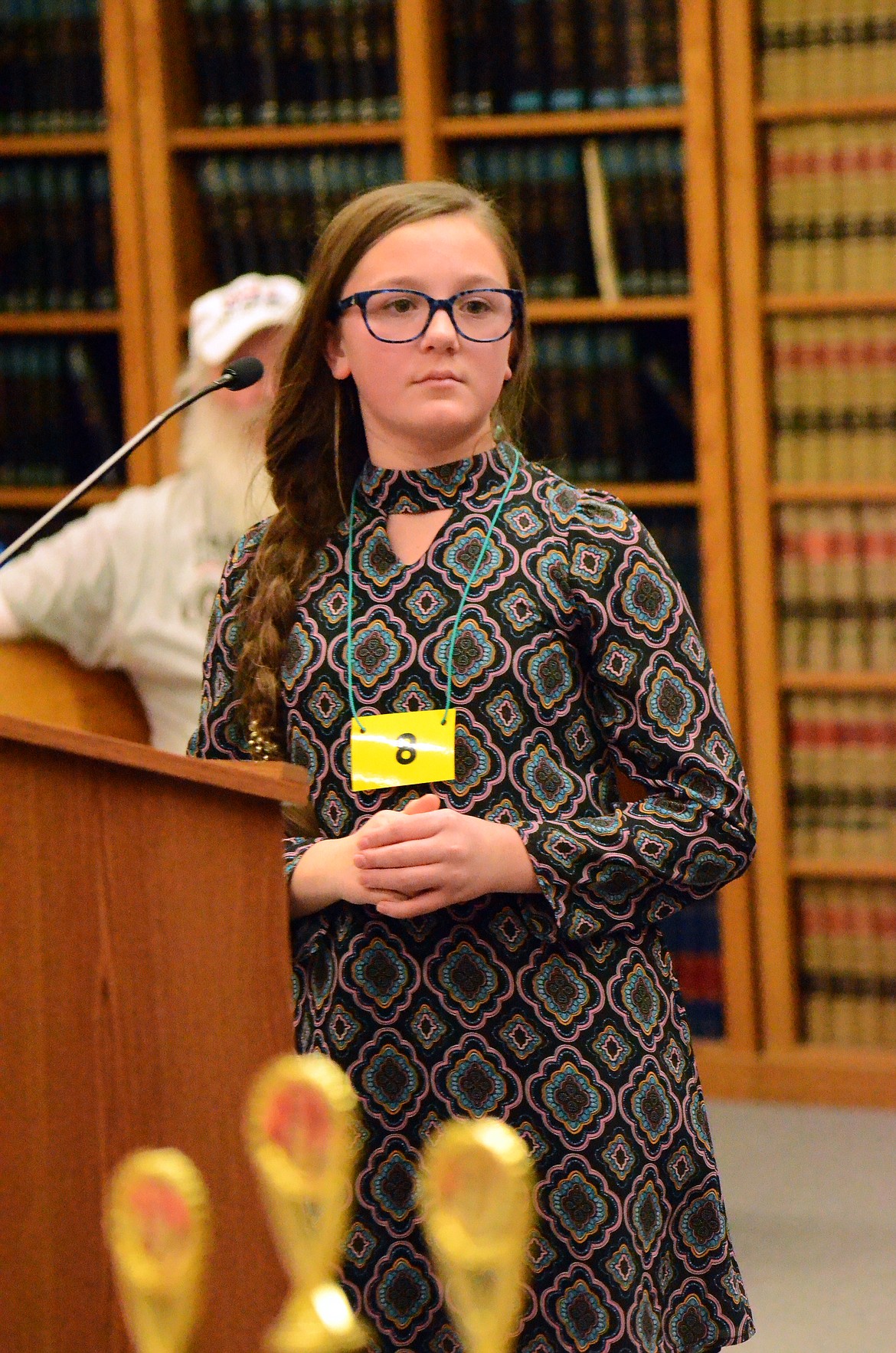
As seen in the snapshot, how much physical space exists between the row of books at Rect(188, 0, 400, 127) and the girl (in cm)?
245

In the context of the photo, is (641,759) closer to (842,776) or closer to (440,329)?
(440,329)

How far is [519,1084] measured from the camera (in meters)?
1.30

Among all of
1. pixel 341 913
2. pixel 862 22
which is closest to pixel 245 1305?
pixel 341 913

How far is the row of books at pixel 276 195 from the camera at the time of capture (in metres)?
3.72

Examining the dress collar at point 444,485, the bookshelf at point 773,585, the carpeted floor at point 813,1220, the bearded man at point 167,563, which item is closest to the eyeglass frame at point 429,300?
the dress collar at point 444,485

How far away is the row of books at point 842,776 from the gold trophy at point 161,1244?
304cm

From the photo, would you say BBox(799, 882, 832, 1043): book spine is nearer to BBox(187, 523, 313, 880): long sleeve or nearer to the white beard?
the white beard

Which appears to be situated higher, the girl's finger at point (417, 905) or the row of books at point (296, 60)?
the row of books at point (296, 60)

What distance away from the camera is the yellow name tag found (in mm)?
1310

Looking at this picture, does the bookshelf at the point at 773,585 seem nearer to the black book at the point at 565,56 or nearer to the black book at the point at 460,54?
the black book at the point at 565,56

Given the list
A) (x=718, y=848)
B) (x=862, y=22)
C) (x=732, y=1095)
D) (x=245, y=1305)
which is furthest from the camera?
(x=732, y=1095)

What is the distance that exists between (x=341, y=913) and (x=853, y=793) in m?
2.44

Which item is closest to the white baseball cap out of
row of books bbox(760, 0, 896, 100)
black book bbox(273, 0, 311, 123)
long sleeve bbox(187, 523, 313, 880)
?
black book bbox(273, 0, 311, 123)

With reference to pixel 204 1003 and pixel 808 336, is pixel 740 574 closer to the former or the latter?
pixel 808 336
